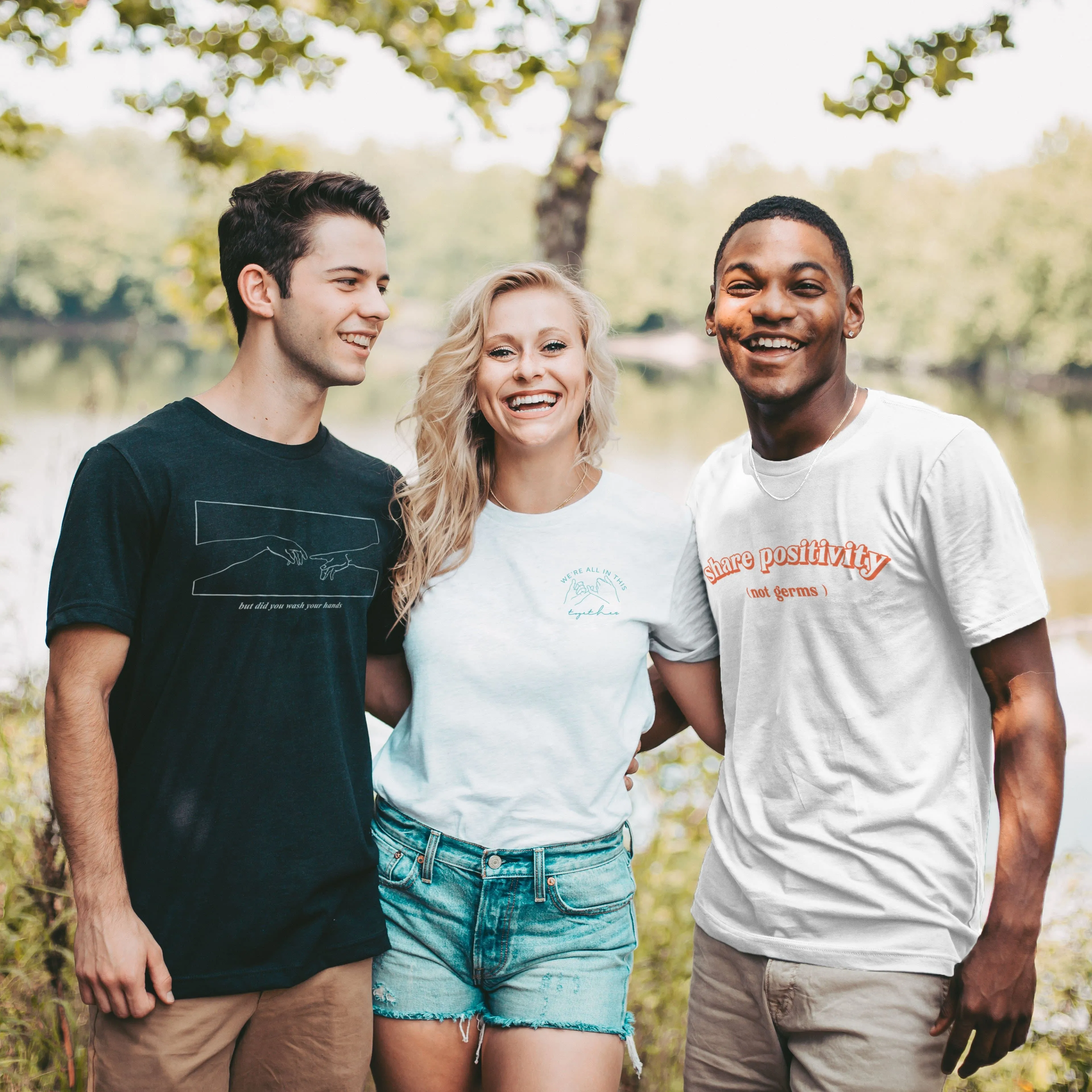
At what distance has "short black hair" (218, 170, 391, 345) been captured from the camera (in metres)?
2.57

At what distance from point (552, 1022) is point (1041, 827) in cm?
115

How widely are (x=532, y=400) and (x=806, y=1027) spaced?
1632mm

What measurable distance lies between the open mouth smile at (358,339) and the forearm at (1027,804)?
1.69m

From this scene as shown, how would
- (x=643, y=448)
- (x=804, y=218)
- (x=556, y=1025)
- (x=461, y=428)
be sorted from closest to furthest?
1. (x=556, y=1025)
2. (x=804, y=218)
3. (x=461, y=428)
4. (x=643, y=448)

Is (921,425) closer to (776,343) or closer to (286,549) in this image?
(776,343)

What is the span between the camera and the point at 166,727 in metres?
2.31

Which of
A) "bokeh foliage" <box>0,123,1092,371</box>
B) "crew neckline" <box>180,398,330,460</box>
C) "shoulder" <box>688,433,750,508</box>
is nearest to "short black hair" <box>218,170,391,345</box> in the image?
"crew neckline" <box>180,398,330,460</box>

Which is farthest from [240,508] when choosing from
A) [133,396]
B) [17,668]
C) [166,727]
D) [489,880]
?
[133,396]

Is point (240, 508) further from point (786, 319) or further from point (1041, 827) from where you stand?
point (1041, 827)

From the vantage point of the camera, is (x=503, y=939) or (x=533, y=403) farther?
(x=533, y=403)

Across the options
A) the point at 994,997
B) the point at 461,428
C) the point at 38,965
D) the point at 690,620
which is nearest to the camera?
the point at 994,997

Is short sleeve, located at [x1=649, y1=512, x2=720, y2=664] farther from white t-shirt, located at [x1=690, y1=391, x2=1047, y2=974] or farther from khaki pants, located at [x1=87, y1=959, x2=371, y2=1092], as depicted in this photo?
khaki pants, located at [x1=87, y1=959, x2=371, y2=1092]

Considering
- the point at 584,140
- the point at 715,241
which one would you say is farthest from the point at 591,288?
the point at 715,241

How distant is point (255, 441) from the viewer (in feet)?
8.07
